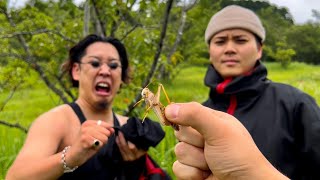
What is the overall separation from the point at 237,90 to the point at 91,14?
271cm

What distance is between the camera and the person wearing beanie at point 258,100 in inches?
81.8

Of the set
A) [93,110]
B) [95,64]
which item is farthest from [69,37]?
[93,110]

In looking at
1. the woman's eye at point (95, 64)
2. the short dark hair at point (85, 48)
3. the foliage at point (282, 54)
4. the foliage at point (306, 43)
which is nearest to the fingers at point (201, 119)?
the woman's eye at point (95, 64)

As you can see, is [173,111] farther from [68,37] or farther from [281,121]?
[68,37]

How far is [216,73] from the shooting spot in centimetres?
249

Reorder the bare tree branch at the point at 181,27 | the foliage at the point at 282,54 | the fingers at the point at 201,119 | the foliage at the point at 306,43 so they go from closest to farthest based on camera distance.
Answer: the fingers at the point at 201,119 < the bare tree branch at the point at 181,27 < the foliage at the point at 282,54 < the foliage at the point at 306,43

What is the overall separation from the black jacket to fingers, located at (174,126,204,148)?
986 mm

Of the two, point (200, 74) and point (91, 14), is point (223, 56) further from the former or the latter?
point (200, 74)

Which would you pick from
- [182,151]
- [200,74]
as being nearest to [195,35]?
[200,74]

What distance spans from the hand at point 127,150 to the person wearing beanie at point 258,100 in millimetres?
523

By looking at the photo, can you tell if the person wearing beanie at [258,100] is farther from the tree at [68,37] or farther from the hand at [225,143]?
the tree at [68,37]

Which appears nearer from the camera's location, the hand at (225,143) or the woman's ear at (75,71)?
the hand at (225,143)

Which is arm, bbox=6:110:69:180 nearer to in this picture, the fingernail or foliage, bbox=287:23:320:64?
the fingernail

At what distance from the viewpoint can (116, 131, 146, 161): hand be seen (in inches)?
96.7
